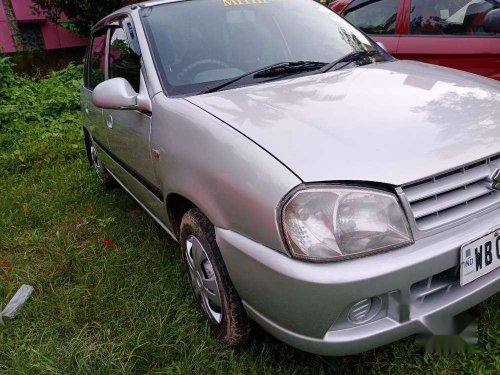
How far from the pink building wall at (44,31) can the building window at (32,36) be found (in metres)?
0.13

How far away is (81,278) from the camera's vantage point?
9.02 ft

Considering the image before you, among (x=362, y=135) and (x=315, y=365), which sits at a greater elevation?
(x=362, y=135)

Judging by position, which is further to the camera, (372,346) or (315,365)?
(315,365)

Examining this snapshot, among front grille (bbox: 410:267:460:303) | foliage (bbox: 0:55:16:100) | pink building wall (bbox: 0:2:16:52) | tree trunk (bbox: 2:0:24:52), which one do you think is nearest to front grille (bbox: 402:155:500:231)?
front grille (bbox: 410:267:460:303)

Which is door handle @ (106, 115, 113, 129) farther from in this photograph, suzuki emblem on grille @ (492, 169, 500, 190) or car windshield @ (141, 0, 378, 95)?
suzuki emblem on grille @ (492, 169, 500, 190)

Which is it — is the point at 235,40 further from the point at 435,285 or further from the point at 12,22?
the point at 12,22

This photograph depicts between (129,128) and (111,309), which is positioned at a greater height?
(129,128)

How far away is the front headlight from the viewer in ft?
4.81

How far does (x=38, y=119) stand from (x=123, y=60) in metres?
4.61

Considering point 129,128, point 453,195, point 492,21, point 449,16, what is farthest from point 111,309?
Result: point 449,16

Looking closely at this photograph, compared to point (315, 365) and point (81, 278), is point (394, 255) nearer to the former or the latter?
point (315, 365)

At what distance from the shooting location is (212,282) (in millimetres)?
1970

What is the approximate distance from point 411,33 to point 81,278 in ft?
10.3

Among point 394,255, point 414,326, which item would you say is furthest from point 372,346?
point 394,255
